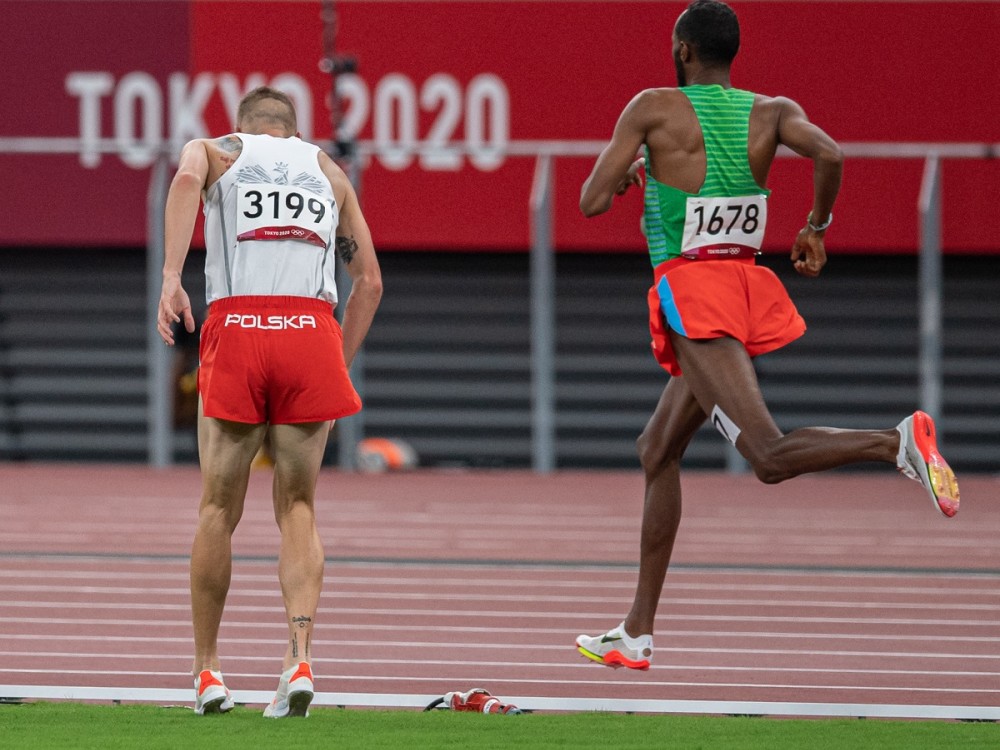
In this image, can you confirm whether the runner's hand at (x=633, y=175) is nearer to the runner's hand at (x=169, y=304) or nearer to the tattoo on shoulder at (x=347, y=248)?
the tattoo on shoulder at (x=347, y=248)

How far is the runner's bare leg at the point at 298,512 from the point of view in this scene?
5.48 m

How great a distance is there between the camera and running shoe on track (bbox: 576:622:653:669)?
243 inches

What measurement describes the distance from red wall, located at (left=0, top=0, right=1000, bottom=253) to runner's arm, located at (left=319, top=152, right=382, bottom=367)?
10292 millimetres

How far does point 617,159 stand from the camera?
19.3 feet

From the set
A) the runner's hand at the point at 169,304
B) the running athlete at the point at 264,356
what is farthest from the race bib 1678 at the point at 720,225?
the runner's hand at the point at 169,304

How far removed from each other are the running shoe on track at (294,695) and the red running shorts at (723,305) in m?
1.66

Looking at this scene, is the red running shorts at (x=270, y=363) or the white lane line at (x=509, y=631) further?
the white lane line at (x=509, y=631)

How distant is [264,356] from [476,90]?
11.0 m

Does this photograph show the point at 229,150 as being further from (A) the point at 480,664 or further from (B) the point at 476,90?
(B) the point at 476,90

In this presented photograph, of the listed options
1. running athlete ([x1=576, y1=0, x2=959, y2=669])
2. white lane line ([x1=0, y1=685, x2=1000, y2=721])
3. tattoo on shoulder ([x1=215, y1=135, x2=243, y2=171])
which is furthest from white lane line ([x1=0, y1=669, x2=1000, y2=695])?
tattoo on shoulder ([x1=215, y1=135, x2=243, y2=171])

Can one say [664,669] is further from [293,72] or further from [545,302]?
[293,72]

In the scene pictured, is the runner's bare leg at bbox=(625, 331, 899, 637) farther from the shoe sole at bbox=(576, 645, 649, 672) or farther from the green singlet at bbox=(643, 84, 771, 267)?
the green singlet at bbox=(643, 84, 771, 267)

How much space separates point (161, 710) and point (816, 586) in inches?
167

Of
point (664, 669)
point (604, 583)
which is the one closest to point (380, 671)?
point (664, 669)
